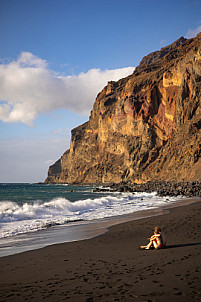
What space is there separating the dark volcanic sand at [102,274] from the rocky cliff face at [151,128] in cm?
4493

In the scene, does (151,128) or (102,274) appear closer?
(102,274)

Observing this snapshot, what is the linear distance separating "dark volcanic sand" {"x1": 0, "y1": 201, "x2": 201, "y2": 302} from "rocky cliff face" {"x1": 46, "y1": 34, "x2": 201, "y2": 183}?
44.9 m

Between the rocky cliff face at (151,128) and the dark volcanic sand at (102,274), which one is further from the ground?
the rocky cliff face at (151,128)

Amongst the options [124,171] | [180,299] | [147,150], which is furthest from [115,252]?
[124,171]

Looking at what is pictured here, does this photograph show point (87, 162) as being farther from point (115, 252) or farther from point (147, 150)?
point (115, 252)

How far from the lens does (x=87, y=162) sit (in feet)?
391

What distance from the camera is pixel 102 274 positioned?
471 cm

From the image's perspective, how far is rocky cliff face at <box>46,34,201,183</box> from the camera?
58.9 m

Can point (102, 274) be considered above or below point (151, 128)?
below

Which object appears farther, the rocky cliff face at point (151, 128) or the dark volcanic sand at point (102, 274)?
the rocky cliff face at point (151, 128)

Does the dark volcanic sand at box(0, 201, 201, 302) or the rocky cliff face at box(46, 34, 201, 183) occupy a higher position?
the rocky cliff face at box(46, 34, 201, 183)

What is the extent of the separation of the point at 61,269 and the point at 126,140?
83.2 meters

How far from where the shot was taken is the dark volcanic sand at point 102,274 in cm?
370

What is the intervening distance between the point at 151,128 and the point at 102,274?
7465 cm
